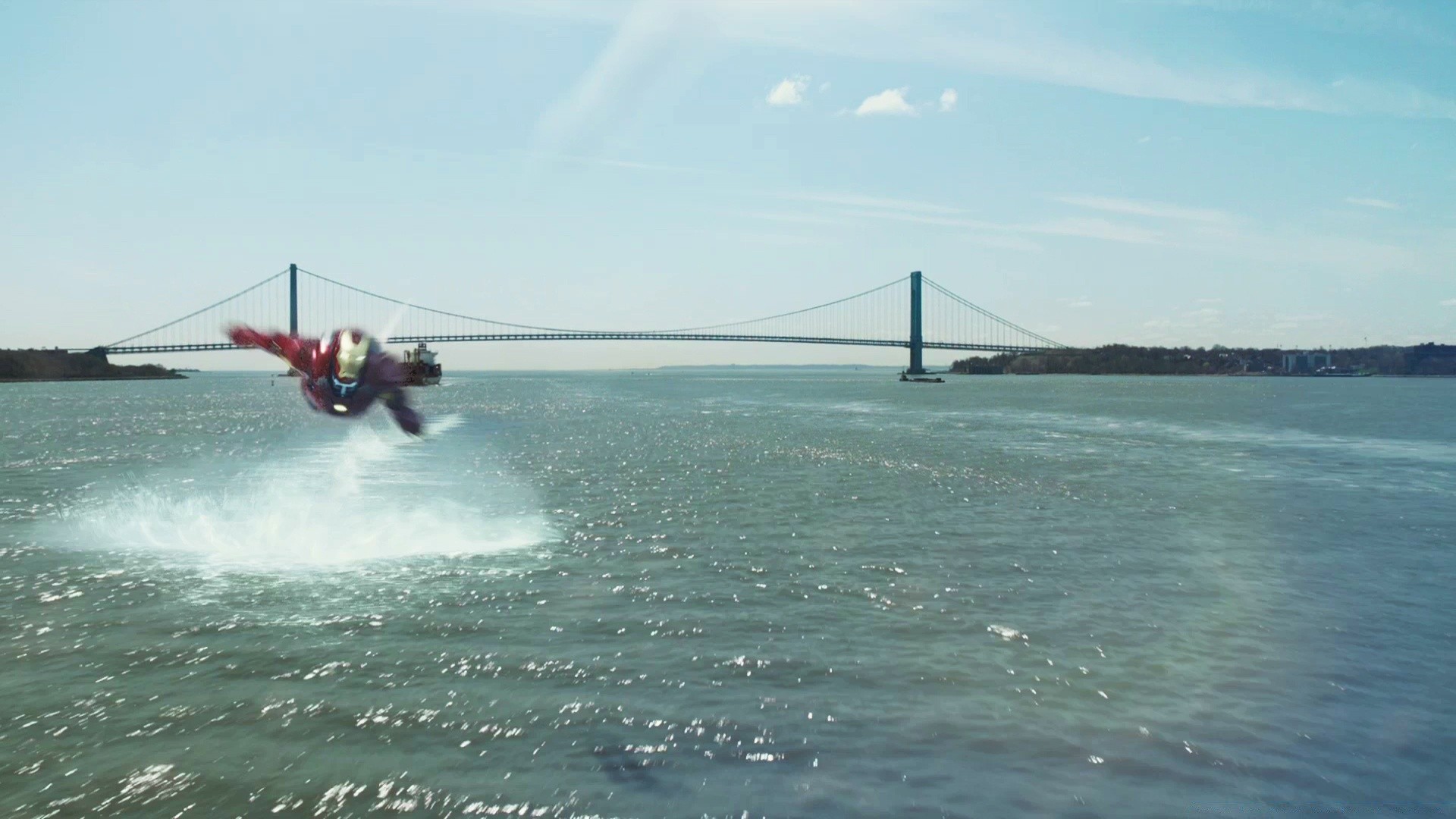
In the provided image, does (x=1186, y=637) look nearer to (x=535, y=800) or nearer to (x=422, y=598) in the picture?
(x=535, y=800)

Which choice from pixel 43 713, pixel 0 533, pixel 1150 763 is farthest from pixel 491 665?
pixel 0 533

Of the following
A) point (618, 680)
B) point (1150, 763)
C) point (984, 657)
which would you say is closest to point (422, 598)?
point (618, 680)

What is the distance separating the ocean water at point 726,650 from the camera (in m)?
7.45

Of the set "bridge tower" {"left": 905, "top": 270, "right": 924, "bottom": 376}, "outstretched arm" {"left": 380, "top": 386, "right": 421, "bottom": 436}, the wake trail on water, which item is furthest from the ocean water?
"bridge tower" {"left": 905, "top": 270, "right": 924, "bottom": 376}

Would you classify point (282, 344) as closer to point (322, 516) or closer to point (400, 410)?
point (400, 410)

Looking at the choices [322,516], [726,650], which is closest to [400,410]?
[726,650]

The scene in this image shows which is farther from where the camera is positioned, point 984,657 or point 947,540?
point 947,540

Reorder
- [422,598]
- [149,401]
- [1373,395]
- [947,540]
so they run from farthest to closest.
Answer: [1373,395] < [149,401] < [947,540] < [422,598]

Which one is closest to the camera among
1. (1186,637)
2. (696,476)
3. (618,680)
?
(618,680)

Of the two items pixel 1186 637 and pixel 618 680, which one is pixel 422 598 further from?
pixel 1186 637

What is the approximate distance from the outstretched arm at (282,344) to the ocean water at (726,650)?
328cm

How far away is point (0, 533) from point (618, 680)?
15.9 meters

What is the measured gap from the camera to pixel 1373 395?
117688mm

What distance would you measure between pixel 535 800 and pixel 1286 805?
5601 millimetres
